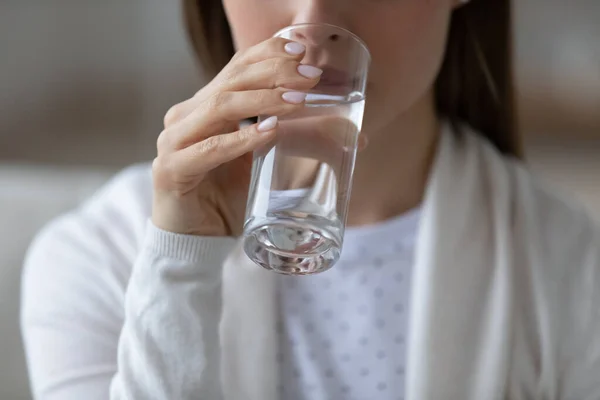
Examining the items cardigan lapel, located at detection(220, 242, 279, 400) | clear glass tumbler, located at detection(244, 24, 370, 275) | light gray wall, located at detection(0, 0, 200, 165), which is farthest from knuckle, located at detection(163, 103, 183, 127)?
light gray wall, located at detection(0, 0, 200, 165)

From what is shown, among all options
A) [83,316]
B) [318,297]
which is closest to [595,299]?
[318,297]

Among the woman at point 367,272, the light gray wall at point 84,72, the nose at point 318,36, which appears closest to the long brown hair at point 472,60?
the woman at point 367,272

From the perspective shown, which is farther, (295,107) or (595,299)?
(595,299)

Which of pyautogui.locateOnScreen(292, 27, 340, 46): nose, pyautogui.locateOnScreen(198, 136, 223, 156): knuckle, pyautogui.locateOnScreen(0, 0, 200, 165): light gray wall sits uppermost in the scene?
pyautogui.locateOnScreen(292, 27, 340, 46): nose

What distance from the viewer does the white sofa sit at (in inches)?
41.3

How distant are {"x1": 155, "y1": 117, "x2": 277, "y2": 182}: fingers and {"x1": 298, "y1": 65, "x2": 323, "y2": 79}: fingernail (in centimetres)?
4

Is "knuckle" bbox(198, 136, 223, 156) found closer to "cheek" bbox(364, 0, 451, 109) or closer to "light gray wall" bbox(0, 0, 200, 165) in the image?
"cheek" bbox(364, 0, 451, 109)

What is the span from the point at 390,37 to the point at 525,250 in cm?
32

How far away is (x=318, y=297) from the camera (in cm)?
89

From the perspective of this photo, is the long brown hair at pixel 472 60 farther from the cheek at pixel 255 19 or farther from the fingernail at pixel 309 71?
the fingernail at pixel 309 71

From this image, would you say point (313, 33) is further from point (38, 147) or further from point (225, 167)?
point (38, 147)

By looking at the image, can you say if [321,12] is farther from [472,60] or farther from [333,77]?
[472,60]

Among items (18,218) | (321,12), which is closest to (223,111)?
(321,12)

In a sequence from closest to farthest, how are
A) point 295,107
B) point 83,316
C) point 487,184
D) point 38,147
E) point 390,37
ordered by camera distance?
point 295,107 < point 390,37 < point 83,316 < point 487,184 < point 38,147
